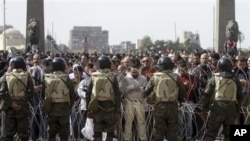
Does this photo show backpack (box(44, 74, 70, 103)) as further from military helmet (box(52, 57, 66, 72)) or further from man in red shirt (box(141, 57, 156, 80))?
man in red shirt (box(141, 57, 156, 80))

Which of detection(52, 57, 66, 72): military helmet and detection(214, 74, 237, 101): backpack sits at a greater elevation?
detection(52, 57, 66, 72): military helmet

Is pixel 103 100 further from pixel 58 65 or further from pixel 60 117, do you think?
pixel 58 65

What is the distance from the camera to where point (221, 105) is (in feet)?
34.1

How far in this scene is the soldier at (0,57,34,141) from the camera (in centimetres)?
1087

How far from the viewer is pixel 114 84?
10664mm

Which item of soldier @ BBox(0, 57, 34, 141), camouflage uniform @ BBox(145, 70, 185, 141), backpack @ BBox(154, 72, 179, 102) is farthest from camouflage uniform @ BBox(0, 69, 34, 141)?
backpack @ BBox(154, 72, 179, 102)

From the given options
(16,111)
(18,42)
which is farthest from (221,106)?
(18,42)

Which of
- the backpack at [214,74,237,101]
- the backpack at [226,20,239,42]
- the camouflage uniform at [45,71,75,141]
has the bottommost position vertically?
→ the camouflage uniform at [45,71,75,141]

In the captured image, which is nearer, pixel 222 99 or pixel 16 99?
pixel 222 99

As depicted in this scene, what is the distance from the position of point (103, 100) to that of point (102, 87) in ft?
0.89

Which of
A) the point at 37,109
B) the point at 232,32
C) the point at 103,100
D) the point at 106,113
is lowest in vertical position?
the point at 37,109

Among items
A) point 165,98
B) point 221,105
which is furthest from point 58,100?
point 221,105

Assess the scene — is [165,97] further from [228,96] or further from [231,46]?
[231,46]

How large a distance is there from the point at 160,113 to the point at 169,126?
1.09 ft
